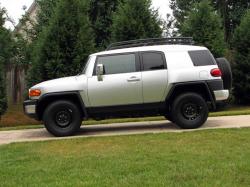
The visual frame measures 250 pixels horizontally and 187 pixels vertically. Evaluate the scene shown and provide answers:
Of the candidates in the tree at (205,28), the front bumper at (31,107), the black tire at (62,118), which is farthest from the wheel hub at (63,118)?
the tree at (205,28)

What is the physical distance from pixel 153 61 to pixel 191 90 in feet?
3.42

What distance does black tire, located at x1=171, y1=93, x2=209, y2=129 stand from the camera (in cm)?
1117

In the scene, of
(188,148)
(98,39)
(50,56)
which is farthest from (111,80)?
(98,39)

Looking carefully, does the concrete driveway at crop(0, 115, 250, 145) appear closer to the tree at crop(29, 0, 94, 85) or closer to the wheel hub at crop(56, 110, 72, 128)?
the wheel hub at crop(56, 110, 72, 128)

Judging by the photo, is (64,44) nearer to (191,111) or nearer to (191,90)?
(191,90)

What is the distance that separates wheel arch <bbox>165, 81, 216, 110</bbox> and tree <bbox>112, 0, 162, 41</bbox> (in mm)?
6821

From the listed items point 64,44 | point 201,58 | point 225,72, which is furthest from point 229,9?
point 201,58

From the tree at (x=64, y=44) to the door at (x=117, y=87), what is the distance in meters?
5.82

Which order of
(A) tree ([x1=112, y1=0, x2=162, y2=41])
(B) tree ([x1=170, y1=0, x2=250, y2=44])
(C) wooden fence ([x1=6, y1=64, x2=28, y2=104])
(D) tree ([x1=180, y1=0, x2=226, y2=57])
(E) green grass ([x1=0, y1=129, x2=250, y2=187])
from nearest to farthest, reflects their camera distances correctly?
1. (E) green grass ([x1=0, y1=129, x2=250, y2=187])
2. (A) tree ([x1=112, y1=0, x2=162, y2=41])
3. (D) tree ([x1=180, y1=0, x2=226, y2=57])
4. (C) wooden fence ([x1=6, y1=64, x2=28, y2=104])
5. (B) tree ([x1=170, y1=0, x2=250, y2=44])

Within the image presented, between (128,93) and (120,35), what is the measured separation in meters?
7.15

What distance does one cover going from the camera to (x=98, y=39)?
2192 centimetres

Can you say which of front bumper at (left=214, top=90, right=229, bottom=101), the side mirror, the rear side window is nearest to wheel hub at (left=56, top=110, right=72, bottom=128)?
the side mirror

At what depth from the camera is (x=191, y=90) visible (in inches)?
448

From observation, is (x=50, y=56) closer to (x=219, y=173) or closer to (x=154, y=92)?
(x=154, y=92)
